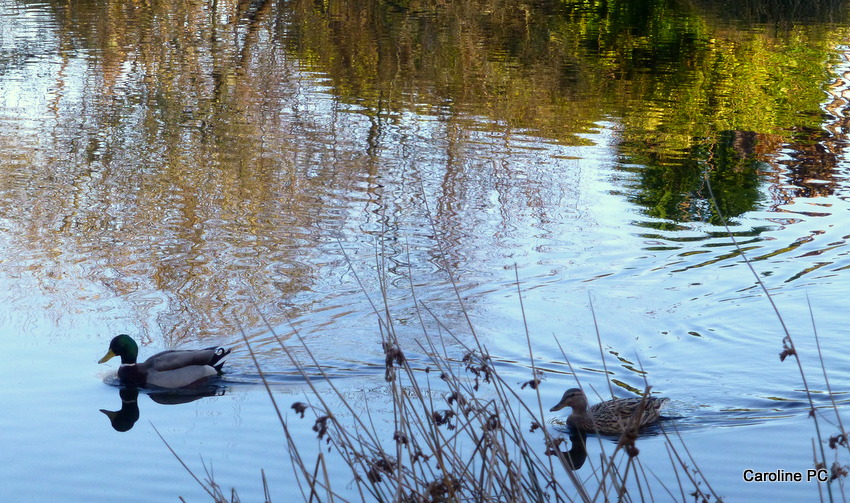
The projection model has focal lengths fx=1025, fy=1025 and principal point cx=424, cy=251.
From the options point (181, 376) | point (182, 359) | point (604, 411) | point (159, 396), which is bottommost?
point (159, 396)

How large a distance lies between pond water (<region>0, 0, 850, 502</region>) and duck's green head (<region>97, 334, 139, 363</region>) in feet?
0.61

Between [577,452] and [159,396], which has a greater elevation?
[577,452]

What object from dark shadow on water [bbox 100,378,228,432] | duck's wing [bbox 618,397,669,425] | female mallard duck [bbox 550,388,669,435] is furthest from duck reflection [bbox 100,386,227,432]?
duck's wing [bbox 618,397,669,425]

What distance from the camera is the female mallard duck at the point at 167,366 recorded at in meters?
6.75

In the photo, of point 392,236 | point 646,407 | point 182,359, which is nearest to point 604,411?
point 646,407

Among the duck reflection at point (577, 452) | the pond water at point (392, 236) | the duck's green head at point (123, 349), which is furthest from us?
the duck's green head at point (123, 349)

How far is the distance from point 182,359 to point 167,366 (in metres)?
0.14

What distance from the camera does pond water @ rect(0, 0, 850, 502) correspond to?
20.4 ft

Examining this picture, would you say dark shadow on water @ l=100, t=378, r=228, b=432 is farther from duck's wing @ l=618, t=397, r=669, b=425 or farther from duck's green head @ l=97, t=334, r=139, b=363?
Result: duck's wing @ l=618, t=397, r=669, b=425

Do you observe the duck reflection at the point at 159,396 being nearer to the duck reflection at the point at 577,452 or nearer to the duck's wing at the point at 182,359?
the duck's wing at the point at 182,359

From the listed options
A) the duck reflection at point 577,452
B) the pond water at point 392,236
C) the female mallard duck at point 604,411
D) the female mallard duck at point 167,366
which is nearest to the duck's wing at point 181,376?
the female mallard duck at point 167,366

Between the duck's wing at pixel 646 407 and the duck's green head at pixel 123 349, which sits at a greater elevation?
the duck's wing at pixel 646 407

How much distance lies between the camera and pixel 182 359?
675 cm

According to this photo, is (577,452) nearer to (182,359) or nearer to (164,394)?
(182,359)
